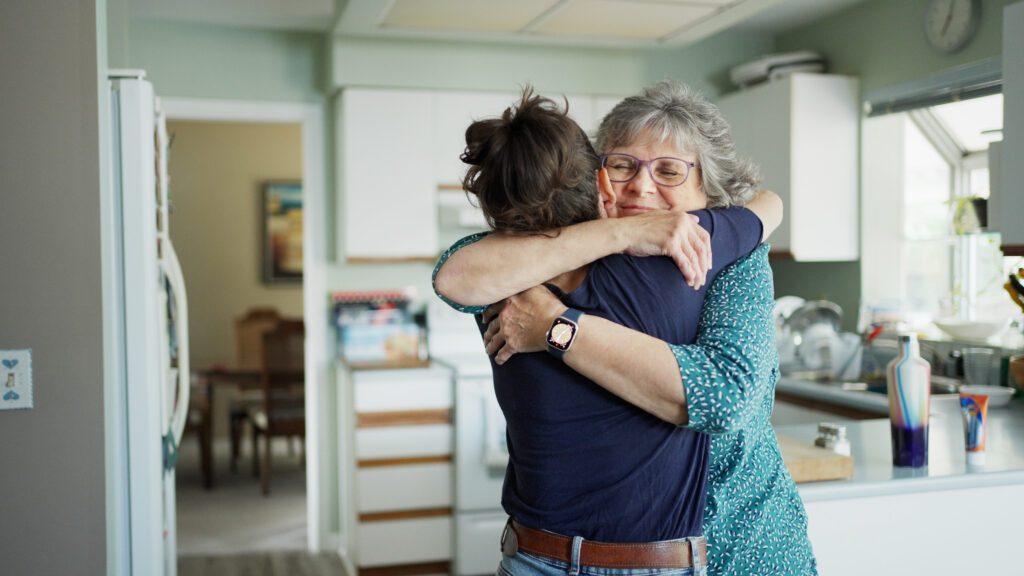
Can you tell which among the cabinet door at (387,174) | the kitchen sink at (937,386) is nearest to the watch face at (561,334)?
the kitchen sink at (937,386)

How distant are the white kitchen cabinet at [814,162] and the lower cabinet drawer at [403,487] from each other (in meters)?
1.84

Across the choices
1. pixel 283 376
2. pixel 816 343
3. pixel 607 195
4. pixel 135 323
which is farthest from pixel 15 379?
pixel 283 376

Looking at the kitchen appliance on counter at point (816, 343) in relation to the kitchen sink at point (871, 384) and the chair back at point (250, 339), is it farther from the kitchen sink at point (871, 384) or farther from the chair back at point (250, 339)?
the chair back at point (250, 339)

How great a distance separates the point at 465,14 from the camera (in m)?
4.12

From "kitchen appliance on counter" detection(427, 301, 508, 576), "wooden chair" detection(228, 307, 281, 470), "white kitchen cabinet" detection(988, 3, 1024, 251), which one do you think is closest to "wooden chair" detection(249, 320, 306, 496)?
"wooden chair" detection(228, 307, 281, 470)

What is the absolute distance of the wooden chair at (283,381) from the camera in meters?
5.70

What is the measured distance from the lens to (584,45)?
4.77 m

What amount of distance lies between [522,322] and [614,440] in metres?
0.19

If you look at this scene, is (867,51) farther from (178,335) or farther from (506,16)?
(178,335)

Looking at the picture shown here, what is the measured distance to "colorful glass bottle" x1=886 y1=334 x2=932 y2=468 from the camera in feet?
6.82

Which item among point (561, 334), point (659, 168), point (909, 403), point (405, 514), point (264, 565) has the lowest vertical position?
point (264, 565)

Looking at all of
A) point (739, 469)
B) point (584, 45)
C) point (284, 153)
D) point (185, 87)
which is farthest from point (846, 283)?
point (284, 153)

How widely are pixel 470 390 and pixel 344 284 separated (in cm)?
97

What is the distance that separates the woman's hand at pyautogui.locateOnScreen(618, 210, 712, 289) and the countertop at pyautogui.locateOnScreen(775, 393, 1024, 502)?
2.89ft
